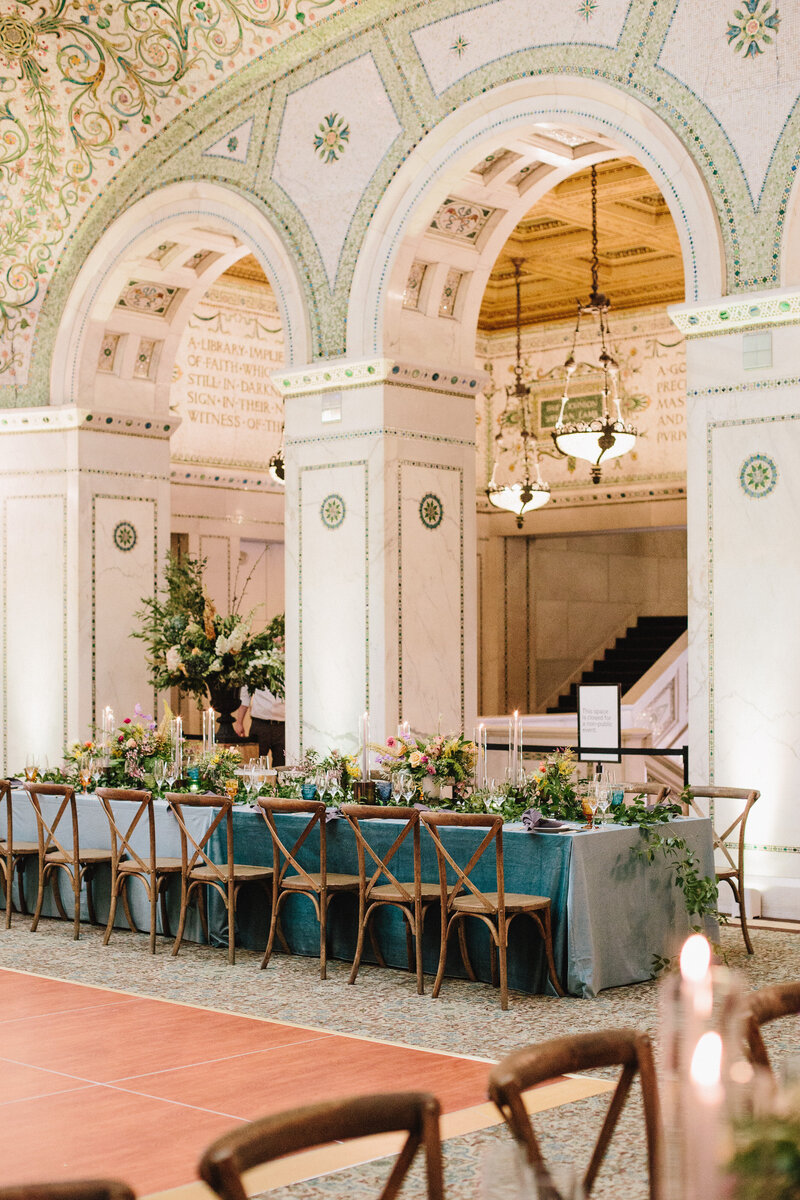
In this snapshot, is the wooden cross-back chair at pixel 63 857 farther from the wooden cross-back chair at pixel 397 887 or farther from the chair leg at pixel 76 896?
the wooden cross-back chair at pixel 397 887

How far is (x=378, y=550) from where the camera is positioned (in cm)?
989

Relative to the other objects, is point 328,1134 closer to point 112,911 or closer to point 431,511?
point 112,911

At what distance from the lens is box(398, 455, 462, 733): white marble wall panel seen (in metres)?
9.95

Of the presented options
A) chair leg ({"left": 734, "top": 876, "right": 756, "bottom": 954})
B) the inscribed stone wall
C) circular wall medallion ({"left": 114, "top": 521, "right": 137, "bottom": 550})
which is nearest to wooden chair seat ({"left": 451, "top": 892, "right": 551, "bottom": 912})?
chair leg ({"left": 734, "top": 876, "right": 756, "bottom": 954})

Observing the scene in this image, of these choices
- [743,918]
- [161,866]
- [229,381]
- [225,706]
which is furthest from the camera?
[229,381]

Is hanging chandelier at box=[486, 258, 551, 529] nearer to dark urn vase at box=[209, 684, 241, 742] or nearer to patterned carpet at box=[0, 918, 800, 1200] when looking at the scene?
dark urn vase at box=[209, 684, 241, 742]

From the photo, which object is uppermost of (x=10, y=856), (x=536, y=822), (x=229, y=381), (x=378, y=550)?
(x=229, y=381)

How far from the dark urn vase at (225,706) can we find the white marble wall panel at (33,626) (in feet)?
6.34

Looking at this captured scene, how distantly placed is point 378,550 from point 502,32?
137 inches

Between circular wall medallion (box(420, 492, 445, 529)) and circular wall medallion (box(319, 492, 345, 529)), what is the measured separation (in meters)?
0.57

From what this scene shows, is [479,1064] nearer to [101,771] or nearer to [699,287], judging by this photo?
[101,771]

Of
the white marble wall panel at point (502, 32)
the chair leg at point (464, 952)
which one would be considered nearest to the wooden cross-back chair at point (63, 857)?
the chair leg at point (464, 952)

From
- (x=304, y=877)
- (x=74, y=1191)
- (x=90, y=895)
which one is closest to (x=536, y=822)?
(x=304, y=877)

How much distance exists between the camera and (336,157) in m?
10.2
